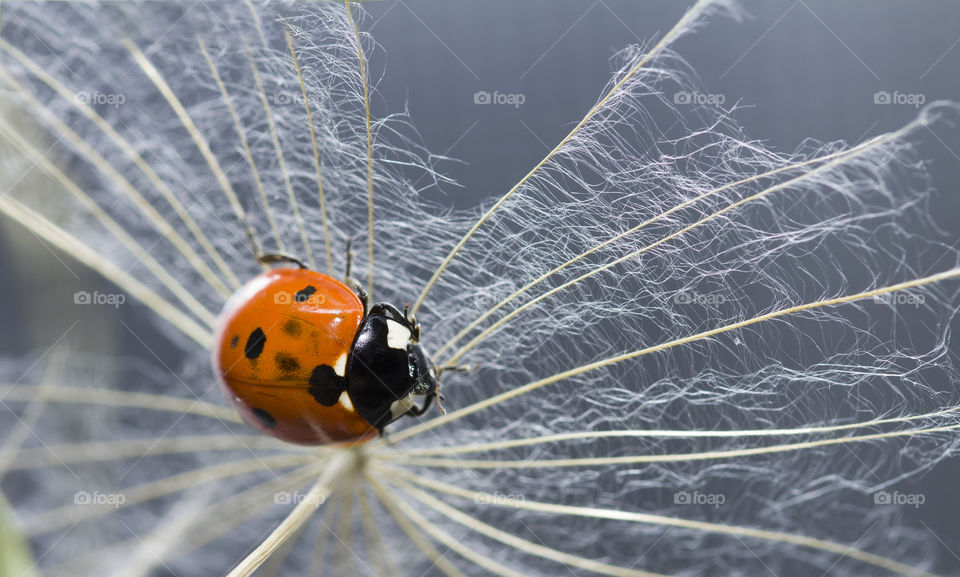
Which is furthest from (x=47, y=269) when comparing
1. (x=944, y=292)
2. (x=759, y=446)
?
(x=944, y=292)

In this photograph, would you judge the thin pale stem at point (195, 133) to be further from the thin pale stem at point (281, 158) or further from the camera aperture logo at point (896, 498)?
the camera aperture logo at point (896, 498)

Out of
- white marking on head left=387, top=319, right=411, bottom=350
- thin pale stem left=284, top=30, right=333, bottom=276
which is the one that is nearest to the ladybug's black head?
white marking on head left=387, top=319, right=411, bottom=350

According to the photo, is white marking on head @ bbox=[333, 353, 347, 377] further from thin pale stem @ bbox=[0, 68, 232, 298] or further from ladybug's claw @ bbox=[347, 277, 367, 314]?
thin pale stem @ bbox=[0, 68, 232, 298]

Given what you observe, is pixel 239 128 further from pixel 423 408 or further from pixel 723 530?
pixel 723 530

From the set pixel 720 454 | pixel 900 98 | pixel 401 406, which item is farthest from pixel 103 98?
pixel 900 98

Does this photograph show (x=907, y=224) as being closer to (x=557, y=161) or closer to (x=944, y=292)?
(x=944, y=292)
